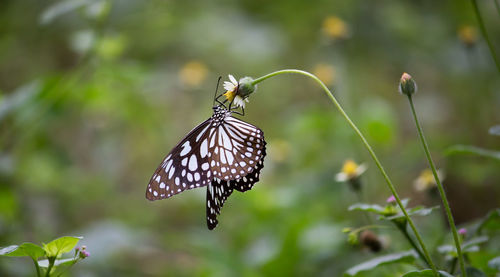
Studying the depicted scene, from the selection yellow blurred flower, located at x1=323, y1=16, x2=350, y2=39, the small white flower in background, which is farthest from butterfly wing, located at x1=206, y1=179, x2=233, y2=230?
yellow blurred flower, located at x1=323, y1=16, x2=350, y2=39

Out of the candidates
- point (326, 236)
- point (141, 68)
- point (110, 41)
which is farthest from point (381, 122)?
point (110, 41)

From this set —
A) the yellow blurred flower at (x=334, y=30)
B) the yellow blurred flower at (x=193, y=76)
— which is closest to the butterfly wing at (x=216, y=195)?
the yellow blurred flower at (x=334, y=30)

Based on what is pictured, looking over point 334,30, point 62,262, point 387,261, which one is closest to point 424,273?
point 387,261

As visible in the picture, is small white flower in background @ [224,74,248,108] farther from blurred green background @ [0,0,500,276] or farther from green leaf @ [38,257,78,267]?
blurred green background @ [0,0,500,276]

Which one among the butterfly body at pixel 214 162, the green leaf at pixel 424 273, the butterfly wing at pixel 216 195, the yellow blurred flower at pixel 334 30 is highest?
the yellow blurred flower at pixel 334 30

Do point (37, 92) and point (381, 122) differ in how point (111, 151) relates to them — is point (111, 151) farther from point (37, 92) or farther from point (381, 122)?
point (381, 122)

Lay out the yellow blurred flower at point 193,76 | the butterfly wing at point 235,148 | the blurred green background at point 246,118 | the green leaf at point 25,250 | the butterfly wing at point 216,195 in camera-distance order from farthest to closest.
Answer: the yellow blurred flower at point 193,76 → the blurred green background at point 246,118 → the butterfly wing at point 216,195 → the butterfly wing at point 235,148 → the green leaf at point 25,250

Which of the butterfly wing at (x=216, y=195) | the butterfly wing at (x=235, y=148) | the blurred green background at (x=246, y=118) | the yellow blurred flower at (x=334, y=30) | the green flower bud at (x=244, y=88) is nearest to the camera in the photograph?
the green flower bud at (x=244, y=88)

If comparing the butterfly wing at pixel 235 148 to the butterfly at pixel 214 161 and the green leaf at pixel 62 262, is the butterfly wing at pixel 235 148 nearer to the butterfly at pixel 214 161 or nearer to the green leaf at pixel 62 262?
the butterfly at pixel 214 161
